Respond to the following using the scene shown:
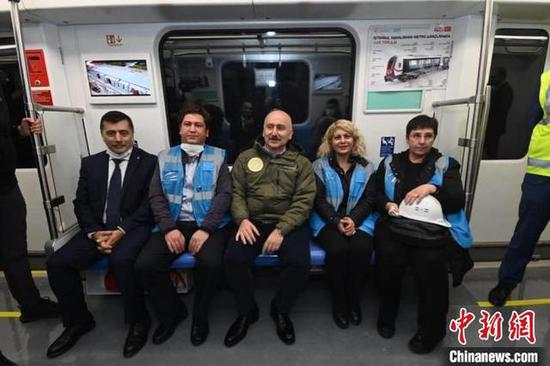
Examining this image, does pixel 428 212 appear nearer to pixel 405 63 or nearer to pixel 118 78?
pixel 405 63

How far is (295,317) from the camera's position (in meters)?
2.49

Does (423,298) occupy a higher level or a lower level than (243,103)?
lower

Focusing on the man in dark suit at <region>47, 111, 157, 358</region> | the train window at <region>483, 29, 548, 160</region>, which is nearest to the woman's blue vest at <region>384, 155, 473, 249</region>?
the train window at <region>483, 29, 548, 160</region>

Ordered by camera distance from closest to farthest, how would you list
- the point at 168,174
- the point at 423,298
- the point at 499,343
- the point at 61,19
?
the point at 423,298 → the point at 499,343 → the point at 168,174 → the point at 61,19

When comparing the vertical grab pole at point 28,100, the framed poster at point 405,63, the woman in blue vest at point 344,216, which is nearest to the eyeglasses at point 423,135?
→ the woman in blue vest at point 344,216

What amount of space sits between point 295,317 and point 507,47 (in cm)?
315

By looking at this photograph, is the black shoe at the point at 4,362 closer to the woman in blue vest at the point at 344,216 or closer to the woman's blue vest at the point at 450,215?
the woman in blue vest at the point at 344,216

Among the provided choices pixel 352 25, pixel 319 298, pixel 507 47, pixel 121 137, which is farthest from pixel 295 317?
pixel 507 47

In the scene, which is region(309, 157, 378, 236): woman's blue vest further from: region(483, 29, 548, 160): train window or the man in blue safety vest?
region(483, 29, 548, 160): train window

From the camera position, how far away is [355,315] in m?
2.42

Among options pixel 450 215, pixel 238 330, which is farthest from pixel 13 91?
pixel 450 215

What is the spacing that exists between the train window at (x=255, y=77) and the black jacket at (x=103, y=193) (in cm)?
72

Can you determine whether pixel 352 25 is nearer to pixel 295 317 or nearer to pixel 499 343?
pixel 295 317

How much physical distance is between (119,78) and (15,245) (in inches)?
64.2
